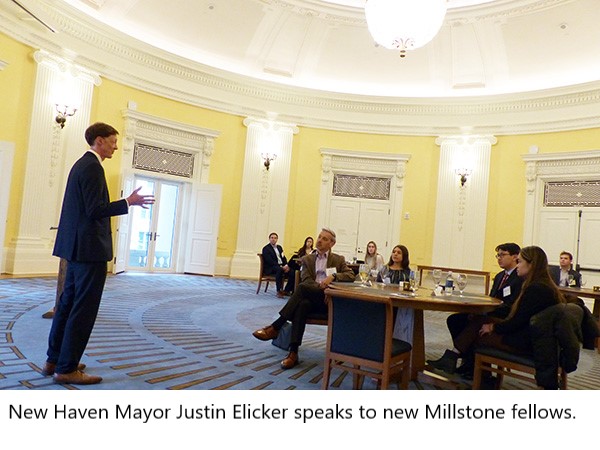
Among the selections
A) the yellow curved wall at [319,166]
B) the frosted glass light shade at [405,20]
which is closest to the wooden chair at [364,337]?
the frosted glass light shade at [405,20]

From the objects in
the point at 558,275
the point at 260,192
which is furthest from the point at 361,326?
the point at 260,192

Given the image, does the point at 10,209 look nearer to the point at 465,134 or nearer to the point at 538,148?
the point at 465,134

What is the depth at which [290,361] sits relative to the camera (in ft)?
10.8

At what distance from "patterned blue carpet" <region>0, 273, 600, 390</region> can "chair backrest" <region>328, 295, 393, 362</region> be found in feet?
1.58

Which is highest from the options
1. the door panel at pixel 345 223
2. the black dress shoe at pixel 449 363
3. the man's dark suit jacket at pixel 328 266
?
the door panel at pixel 345 223

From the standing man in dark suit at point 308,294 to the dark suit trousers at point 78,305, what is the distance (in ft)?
4.64

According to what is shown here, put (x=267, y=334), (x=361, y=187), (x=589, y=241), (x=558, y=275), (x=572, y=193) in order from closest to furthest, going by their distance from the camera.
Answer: (x=267, y=334)
(x=558, y=275)
(x=589, y=241)
(x=572, y=193)
(x=361, y=187)

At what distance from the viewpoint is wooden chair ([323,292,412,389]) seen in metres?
2.48

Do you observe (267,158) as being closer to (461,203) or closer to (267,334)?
(461,203)

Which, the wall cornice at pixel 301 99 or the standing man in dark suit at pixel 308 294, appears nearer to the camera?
the standing man in dark suit at pixel 308 294

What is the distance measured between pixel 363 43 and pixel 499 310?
7919 mm

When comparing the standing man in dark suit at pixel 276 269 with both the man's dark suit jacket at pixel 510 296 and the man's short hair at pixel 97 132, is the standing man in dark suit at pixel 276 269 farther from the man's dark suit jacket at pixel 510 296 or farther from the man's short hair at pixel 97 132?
the man's short hair at pixel 97 132

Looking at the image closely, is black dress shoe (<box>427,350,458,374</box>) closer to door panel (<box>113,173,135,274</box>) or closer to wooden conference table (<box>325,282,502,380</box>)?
wooden conference table (<box>325,282,502,380</box>)

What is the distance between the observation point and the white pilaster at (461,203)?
9.36 metres
